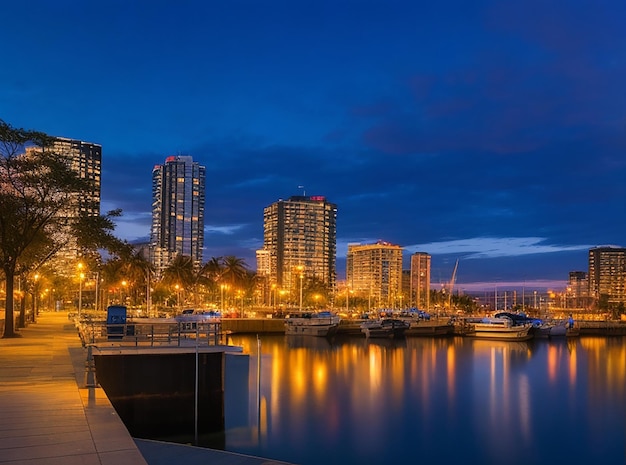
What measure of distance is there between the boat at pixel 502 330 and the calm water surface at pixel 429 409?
87.1 feet

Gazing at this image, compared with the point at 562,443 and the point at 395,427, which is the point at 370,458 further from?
the point at 562,443

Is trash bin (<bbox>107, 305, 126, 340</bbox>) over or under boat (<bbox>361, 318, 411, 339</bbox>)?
over

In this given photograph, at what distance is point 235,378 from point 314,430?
17.2m

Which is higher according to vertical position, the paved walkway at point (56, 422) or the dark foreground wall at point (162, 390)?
the paved walkway at point (56, 422)

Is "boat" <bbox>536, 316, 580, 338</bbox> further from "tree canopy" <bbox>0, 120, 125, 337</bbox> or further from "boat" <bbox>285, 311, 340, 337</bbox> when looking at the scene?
"tree canopy" <bbox>0, 120, 125, 337</bbox>

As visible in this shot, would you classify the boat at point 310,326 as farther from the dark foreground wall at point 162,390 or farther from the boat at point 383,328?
the dark foreground wall at point 162,390

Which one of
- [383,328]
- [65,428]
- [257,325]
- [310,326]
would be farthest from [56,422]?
[257,325]

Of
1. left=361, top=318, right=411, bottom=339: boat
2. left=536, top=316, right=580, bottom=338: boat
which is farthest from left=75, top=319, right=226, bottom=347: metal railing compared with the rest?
left=536, top=316, right=580, bottom=338: boat

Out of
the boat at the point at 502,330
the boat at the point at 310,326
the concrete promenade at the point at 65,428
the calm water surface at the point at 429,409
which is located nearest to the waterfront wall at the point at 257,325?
the boat at the point at 310,326

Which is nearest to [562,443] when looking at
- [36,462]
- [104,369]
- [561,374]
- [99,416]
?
[104,369]

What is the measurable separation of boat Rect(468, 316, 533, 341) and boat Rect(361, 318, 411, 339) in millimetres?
15235

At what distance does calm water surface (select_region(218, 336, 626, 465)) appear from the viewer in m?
30.1

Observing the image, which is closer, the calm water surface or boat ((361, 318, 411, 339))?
the calm water surface

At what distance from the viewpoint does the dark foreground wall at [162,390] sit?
27734 millimetres
